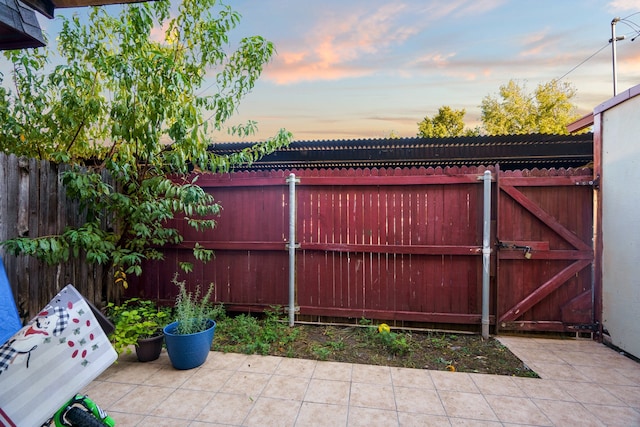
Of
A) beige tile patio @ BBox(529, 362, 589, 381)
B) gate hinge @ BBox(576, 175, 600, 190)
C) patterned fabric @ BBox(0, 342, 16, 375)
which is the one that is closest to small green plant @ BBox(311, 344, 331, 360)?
beige tile patio @ BBox(529, 362, 589, 381)

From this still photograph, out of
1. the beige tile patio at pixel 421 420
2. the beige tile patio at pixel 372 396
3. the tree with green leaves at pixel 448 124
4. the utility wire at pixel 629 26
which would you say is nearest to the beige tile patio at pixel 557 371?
the beige tile patio at pixel 421 420

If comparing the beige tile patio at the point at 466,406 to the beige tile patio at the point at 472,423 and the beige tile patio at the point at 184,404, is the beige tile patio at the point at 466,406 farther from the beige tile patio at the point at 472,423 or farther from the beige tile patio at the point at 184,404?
the beige tile patio at the point at 184,404

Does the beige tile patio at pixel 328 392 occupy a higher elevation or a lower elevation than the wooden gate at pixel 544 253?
lower

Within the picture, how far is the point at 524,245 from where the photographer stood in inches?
123

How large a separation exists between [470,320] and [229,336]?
2.49 meters

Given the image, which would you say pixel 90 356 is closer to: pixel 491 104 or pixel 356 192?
pixel 356 192

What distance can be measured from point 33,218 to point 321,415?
273 centimetres

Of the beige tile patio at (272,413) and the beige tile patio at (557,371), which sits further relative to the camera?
the beige tile patio at (557,371)

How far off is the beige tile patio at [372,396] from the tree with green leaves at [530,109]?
1619 centimetres

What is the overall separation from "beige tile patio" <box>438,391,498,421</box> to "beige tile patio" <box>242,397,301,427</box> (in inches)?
38.8

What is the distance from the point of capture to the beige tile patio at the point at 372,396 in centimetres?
201

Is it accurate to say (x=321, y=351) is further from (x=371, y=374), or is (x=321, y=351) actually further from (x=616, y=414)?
(x=616, y=414)

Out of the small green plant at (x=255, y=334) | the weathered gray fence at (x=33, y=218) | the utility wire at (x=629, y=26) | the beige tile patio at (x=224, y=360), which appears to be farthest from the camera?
the utility wire at (x=629, y=26)

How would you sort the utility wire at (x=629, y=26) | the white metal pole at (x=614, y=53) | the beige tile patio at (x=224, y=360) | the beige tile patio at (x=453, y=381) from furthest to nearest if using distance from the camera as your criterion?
the white metal pole at (x=614, y=53), the utility wire at (x=629, y=26), the beige tile patio at (x=224, y=360), the beige tile patio at (x=453, y=381)
